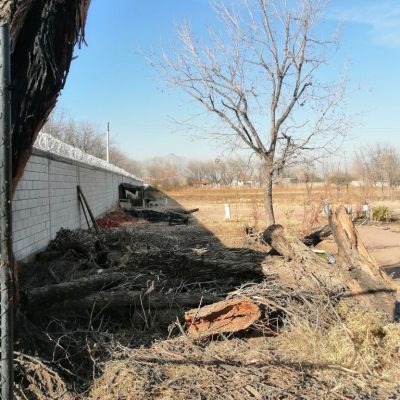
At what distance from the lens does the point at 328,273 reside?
5.68 metres

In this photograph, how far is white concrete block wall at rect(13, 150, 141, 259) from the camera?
7.04m

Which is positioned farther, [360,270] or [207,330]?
[360,270]

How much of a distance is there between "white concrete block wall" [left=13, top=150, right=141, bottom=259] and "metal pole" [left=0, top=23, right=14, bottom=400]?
14.6 ft

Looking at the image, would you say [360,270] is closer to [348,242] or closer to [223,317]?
[348,242]

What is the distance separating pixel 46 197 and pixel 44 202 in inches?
8.6

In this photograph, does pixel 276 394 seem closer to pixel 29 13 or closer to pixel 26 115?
pixel 26 115

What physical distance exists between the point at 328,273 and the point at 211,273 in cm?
139

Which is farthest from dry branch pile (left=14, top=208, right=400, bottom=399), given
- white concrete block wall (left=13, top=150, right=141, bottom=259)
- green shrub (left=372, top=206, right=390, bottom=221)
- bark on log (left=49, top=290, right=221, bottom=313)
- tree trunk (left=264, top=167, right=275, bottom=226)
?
green shrub (left=372, top=206, right=390, bottom=221)

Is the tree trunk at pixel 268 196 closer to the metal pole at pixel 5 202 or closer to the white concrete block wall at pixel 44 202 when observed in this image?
the white concrete block wall at pixel 44 202

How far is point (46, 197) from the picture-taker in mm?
8930

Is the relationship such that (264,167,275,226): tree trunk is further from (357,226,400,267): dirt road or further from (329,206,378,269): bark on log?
(329,206,378,269): bark on log

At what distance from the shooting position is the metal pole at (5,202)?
2248 millimetres

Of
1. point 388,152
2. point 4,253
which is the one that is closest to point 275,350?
point 4,253

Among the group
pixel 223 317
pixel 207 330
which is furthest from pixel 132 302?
pixel 223 317
